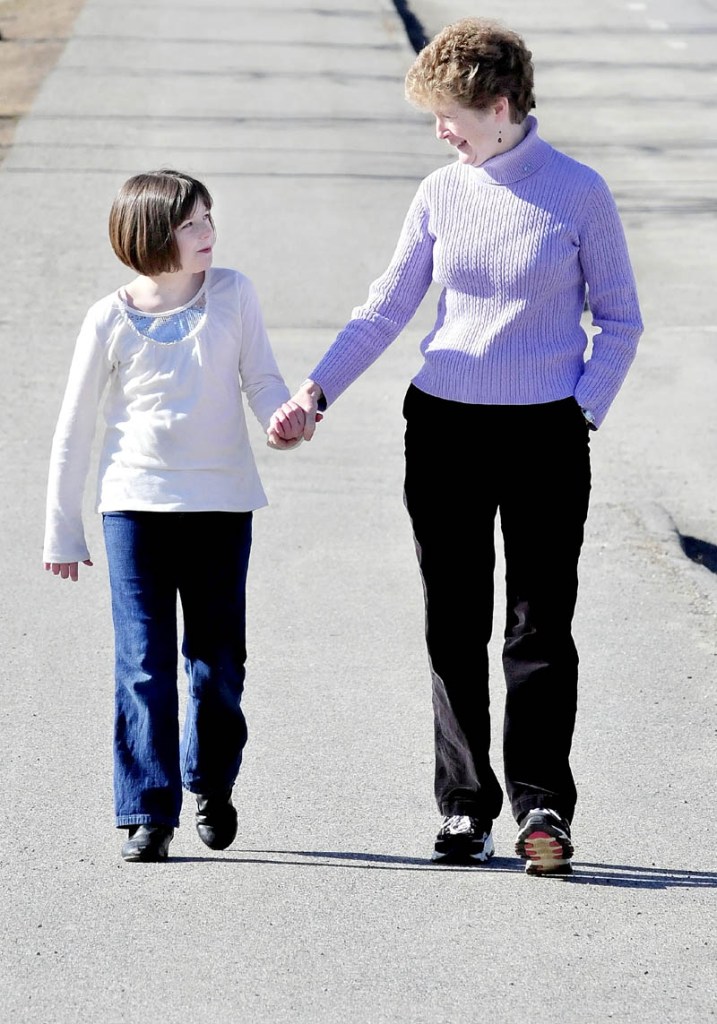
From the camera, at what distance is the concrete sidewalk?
365 cm

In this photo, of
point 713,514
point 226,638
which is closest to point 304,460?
point 713,514

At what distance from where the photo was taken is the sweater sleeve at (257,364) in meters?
4.18

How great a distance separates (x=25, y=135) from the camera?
17469mm

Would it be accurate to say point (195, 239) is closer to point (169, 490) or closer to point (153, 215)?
point (153, 215)

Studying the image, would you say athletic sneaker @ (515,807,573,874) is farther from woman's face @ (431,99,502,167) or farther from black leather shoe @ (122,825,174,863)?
woman's face @ (431,99,502,167)

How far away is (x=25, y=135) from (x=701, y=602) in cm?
1277

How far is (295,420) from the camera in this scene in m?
4.16

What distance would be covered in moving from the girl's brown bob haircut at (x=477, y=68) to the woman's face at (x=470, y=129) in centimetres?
2

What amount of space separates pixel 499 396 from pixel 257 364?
24.6 inches

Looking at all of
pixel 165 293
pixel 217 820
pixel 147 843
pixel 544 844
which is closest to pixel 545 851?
pixel 544 844

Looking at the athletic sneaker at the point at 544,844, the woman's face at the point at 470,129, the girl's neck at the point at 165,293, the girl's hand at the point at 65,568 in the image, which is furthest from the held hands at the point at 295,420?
the athletic sneaker at the point at 544,844

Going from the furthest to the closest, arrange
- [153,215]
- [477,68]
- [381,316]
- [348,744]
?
1. [348,744]
2. [381,316]
3. [153,215]
4. [477,68]

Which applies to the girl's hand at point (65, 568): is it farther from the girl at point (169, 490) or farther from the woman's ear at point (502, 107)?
the woman's ear at point (502, 107)

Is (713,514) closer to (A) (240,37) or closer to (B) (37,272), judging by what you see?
(B) (37,272)
